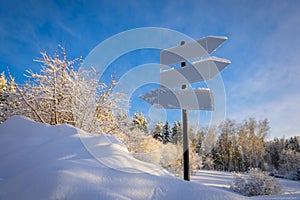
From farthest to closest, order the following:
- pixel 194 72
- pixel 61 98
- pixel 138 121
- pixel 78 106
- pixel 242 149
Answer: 1. pixel 242 149
2. pixel 138 121
3. pixel 61 98
4. pixel 78 106
5. pixel 194 72

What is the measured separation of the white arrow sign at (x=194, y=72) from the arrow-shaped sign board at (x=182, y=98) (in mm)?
191

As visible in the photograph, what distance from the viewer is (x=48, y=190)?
116cm

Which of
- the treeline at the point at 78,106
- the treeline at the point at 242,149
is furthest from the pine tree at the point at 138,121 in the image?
the treeline at the point at 242,149

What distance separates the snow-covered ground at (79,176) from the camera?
118 cm

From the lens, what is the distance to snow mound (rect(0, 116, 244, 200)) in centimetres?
118

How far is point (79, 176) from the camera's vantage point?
1301 mm

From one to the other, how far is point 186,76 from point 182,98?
1.25ft

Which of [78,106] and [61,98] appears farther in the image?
[61,98]

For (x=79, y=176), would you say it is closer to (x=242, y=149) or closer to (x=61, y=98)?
(x=61, y=98)

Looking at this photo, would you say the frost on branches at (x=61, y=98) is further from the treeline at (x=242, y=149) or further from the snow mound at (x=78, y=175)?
the treeline at (x=242, y=149)

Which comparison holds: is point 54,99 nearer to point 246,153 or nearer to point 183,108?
point 183,108

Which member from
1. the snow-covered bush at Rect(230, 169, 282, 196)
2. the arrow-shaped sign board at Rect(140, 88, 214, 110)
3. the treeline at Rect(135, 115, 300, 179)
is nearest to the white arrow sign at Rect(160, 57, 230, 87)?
the arrow-shaped sign board at Rect(140, 88, 214, 110)

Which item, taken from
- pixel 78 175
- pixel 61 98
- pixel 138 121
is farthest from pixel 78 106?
pixel 78 175

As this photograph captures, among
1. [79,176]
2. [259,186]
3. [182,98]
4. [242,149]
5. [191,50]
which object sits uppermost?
[191,50]
